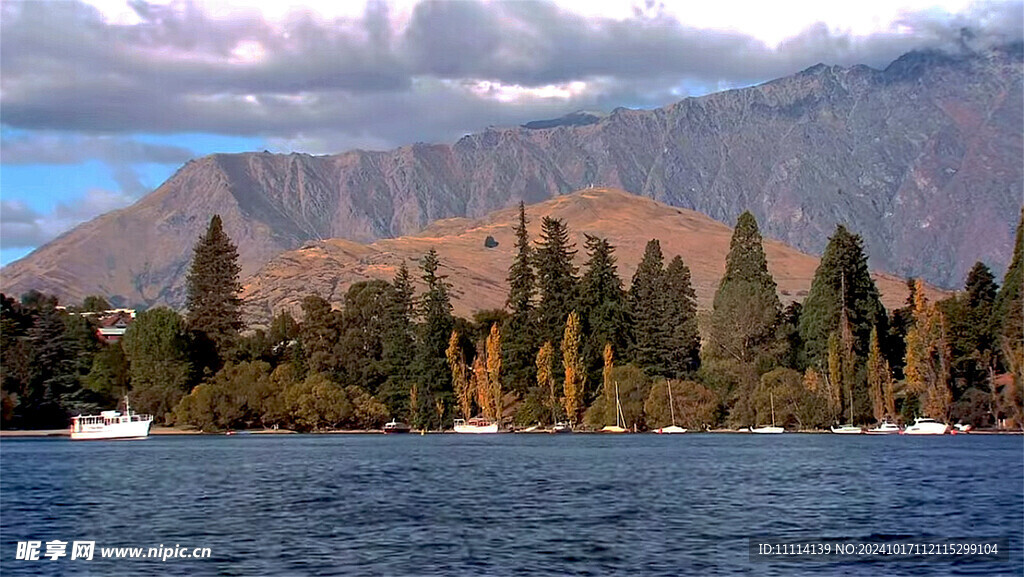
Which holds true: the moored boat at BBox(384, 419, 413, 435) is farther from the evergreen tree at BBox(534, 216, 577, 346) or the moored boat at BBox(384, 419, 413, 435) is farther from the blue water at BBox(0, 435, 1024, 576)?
the blue water at BBox(0, 435, 1024, 576)

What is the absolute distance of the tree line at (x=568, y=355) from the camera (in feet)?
508

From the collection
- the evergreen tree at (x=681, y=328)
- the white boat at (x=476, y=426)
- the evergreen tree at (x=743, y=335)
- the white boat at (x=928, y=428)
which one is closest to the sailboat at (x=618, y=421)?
the evergreen tree at (x=681, y=328)

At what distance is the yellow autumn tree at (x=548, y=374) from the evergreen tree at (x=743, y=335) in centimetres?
1969

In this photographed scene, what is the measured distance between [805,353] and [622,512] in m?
105

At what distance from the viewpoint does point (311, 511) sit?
64.6 metres

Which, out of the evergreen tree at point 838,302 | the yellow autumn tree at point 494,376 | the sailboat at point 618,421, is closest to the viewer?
the evergreen tree at point 838,302

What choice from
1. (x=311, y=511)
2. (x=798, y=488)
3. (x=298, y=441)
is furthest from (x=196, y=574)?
(x=298, y=441)

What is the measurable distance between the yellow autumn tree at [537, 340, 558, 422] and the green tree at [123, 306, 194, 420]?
49.2 meters

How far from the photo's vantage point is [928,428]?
490ft

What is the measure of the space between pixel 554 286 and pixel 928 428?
176 feet

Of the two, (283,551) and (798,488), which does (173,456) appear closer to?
(798,488)

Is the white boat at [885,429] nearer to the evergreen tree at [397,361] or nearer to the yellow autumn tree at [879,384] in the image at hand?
the yellow autumn tree at [879,384]

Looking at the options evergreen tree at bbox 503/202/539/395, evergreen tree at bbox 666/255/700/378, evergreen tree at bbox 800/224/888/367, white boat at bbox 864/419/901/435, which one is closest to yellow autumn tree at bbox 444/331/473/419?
evergreen tree at bbox 503/202/539/395

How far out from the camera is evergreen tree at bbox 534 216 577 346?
177125 mm
